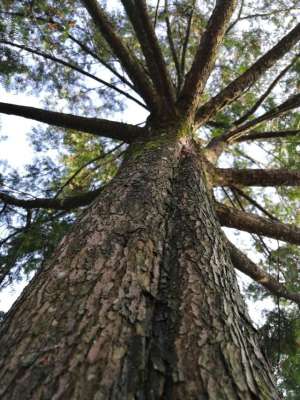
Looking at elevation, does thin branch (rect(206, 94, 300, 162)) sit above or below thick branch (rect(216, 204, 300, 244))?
above

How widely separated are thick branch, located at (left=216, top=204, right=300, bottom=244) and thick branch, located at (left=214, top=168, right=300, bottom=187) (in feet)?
1.07

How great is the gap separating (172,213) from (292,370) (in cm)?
267

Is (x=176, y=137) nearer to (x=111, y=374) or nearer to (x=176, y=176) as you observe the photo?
(x=176, y=176)

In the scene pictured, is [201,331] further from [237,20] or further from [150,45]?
[237,20]

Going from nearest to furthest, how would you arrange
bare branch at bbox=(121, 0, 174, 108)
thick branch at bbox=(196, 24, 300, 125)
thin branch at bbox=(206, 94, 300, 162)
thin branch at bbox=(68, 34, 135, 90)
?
1. bare branch at bbox=(121, 0, 174, 108)
2. thick branch at bbox=(196, 24, 300, 125)
3. thin branch at bbox=(206, 94, 300, 162)
4. thin branch at bbox=(68, 34, 135, 90)

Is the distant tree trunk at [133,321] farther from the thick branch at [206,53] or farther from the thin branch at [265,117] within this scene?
the thin branch at [265,117]

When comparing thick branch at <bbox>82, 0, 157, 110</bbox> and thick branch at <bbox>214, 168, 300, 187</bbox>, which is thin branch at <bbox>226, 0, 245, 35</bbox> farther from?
thick branch at <bbox>214, 168, 300, 187</bbox>

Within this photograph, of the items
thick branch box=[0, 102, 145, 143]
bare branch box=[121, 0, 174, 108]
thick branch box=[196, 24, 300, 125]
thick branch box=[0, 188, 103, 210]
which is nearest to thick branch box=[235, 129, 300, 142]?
thick branch box=[196, 24, 300, 125]

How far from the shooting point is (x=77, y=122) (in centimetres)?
319

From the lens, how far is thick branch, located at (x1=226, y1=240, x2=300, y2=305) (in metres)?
3.20

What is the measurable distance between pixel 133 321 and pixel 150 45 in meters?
2.42

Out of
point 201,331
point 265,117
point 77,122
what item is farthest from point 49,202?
point 201,331

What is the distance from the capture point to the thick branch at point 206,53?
9.88 feet

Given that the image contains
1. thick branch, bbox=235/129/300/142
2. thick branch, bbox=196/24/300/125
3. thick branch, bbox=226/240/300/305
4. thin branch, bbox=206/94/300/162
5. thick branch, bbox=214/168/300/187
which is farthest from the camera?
thick branch, bbox=235/129/300/142
